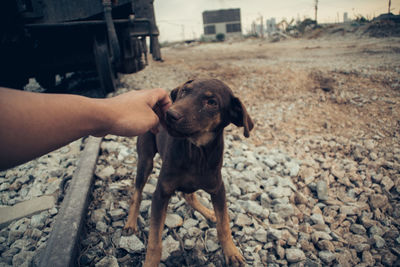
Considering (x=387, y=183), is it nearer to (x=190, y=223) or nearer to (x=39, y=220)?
(x=190, y=223)

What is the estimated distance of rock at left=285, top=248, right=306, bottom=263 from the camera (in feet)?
7.81

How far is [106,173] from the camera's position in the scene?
3287 mm

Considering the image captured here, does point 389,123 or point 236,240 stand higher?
point 389,123

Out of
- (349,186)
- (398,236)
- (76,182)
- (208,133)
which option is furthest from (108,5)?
(398,236)

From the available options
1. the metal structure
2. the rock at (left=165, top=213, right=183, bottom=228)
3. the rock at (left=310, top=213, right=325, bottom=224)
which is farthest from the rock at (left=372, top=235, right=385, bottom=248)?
the metal structure

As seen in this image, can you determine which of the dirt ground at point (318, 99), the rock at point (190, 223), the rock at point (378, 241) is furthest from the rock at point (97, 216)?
the dirt ground at point (318, 99)

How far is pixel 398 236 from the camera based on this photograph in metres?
A: 2.67

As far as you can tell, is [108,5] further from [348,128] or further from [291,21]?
[291,21]

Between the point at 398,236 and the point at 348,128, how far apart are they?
283 centimetres

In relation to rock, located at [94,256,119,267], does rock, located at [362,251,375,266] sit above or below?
below

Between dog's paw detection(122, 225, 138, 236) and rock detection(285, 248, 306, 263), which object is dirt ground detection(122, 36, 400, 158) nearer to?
rock detection(285, 248, 306, 263)

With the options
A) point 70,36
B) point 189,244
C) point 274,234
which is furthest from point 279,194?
point 70,36

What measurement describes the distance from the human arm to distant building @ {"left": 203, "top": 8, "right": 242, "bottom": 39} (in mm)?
47915

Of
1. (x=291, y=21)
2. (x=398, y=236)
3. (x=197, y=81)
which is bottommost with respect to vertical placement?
(x=398, y=236)
